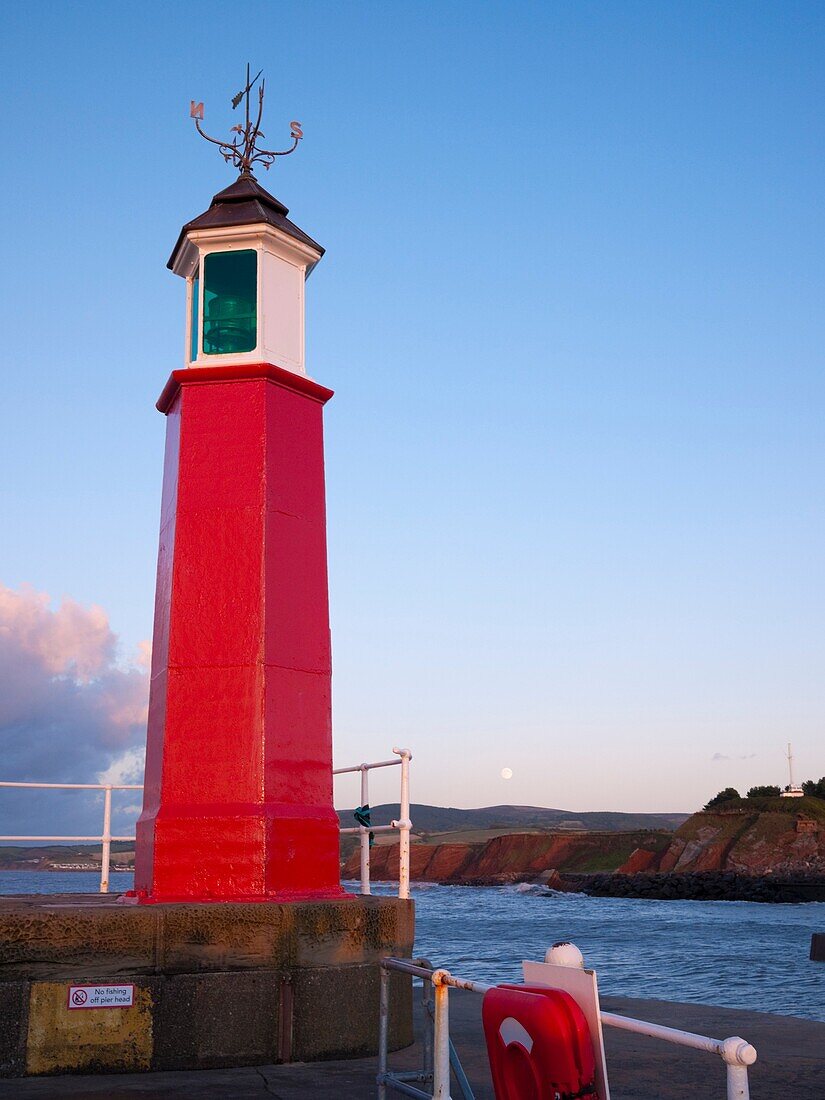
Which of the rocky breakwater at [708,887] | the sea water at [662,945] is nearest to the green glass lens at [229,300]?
the sea water at [662,945]

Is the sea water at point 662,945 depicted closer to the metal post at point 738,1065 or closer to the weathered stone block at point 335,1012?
the weathered stone block at point 335,1012

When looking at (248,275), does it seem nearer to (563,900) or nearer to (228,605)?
(228,605)

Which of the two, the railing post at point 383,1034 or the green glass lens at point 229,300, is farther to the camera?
the green glass lens at point 229,300

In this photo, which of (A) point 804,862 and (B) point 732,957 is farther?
(A) point 804,862

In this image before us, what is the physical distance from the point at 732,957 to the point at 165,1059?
29.1m

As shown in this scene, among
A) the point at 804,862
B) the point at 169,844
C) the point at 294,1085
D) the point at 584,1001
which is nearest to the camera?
the point at 584,1001

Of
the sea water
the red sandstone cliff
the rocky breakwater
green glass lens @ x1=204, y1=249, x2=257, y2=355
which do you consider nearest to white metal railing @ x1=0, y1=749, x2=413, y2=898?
green glass lens @ x1=204, y1=249, x2=257, y2=355

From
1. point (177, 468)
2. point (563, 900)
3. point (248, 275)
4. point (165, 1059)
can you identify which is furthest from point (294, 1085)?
point (563, 900)

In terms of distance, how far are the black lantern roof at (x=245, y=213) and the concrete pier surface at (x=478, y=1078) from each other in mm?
5626

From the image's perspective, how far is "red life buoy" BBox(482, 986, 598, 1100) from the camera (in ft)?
11.8

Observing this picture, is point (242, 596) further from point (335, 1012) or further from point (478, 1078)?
point (478, 1078)

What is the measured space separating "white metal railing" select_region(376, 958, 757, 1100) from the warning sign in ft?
5.65

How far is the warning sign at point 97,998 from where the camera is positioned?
6.29 metres

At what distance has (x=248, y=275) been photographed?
8.05m
